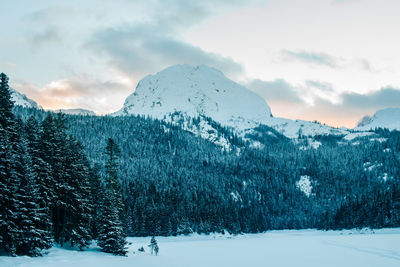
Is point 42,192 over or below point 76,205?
over

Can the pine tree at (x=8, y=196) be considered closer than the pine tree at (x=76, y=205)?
Yes

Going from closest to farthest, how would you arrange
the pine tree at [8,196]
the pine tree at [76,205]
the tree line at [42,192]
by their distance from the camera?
the pine tree at [8,196] < the tree line at [42,192] < the pine tree at [76,205]

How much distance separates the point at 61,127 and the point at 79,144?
4.96 m

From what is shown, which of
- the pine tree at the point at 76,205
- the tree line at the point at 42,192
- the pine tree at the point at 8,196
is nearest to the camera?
the pine tree at the point at 8,196

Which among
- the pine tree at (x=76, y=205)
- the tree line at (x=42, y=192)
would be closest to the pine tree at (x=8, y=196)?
the tree line at (x=42, y=192)

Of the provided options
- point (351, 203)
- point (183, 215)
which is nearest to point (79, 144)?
point (183, 215)

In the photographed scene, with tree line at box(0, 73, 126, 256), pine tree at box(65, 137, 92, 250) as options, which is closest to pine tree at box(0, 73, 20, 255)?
tree line at box(0, 73, 126, 256)

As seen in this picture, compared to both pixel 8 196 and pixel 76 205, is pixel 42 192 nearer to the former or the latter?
pixel 76 205

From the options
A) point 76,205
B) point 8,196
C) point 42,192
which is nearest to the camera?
point 8,196

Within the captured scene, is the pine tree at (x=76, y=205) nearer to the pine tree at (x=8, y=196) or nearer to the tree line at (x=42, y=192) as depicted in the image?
the tree line at (x=42, y=192)

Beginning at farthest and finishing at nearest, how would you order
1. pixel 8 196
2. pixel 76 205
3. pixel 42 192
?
pixel 76 205, pixel 42 192, pixel 8 196

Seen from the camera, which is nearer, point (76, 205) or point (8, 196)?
point (8, 196)

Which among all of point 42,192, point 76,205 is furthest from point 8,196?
point 76,205

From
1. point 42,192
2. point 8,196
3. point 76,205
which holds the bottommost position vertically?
point 76,205
